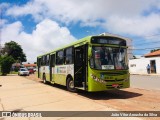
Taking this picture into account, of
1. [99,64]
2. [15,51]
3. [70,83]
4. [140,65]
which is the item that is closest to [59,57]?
[70,83]

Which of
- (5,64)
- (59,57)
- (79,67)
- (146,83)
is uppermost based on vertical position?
(5,64)

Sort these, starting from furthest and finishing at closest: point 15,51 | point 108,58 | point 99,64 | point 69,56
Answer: point 15,51 < point 69,56 < point 108,58 < point 99,64

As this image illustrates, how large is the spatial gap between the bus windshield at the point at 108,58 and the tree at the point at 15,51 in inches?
3398

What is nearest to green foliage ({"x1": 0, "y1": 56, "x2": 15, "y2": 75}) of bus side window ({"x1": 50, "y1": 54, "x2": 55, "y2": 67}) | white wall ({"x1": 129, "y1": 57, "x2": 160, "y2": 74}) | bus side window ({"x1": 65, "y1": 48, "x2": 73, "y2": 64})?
white wall ({"x1": 129, "y1": 57, "x2": 160, "y2": 74})

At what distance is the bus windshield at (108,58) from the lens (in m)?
10.7

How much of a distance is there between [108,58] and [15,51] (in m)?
88.8

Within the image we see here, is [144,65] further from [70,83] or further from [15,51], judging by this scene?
[15,51]

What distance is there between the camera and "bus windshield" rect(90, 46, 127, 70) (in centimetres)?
1073

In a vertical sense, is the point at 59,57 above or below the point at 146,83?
above

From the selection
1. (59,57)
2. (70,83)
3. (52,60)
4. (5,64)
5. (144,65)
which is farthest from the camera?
(5,64)

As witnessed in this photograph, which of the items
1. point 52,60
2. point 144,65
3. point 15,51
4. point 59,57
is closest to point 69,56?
point 59,57

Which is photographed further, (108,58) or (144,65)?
(144,65)

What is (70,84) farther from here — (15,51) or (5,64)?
(15,51)

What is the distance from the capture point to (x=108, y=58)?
36.1 ft
